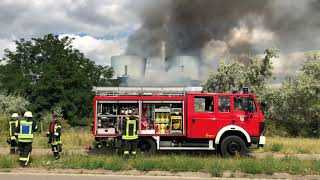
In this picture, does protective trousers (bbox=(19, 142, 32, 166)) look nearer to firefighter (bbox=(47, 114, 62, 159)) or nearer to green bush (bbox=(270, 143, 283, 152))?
firefighter (bbox=(47, 114, 62, 159))

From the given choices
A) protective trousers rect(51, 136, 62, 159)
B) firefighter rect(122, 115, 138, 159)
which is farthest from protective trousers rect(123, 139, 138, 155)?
protective trousers rect(51, 136, 62, 159)

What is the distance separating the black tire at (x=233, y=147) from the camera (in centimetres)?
1337

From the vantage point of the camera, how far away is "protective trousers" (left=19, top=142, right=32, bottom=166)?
10.8m

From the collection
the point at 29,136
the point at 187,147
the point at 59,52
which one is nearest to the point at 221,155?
the point at 187,147

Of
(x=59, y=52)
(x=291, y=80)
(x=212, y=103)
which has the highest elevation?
(x=59, y=52)

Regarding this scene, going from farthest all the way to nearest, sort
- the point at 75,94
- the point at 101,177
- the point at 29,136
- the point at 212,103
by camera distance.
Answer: the point at 75,94 < the point at 212,103 < the point at 29,136 < the point at 101,177

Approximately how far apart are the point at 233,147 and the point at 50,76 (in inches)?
1459

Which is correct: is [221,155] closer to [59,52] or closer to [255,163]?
[255,163]

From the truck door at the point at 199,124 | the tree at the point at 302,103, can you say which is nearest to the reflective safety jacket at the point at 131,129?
the truck door at the point at 199,124

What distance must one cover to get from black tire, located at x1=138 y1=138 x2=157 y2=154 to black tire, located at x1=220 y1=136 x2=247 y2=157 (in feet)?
7.44

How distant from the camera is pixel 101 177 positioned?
373 inches

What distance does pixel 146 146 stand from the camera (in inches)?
539

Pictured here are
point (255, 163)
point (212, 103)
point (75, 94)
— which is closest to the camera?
point (255, 163)

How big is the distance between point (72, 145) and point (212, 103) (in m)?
6.68
